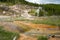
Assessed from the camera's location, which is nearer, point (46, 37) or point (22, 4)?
point (46, 37)

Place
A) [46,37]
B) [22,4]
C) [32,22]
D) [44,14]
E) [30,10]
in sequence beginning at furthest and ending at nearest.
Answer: [22,4], [30,10], [44,14], [32,22], [46,37]

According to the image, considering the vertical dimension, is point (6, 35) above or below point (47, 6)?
below

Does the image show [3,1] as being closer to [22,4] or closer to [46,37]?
[22,4]

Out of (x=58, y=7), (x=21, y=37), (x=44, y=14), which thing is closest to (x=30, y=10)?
(x=44, y=14)

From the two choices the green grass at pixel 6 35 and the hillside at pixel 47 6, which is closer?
the green grass at pixel 6 35

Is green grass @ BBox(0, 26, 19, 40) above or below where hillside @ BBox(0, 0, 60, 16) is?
below

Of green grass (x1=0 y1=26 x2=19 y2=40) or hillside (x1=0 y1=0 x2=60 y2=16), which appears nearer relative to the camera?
green grass (x1=0 y1=26 x2=19 y2=40)

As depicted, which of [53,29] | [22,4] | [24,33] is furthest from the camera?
[22,4]

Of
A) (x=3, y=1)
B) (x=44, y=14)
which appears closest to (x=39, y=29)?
(x=44, y=14)

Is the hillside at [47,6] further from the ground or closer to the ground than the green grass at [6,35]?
further from the ground

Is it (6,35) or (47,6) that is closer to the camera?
(6,35)
